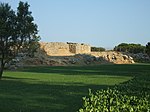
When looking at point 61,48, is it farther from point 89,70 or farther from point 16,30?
point 16,30

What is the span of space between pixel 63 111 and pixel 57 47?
56784 millimetres

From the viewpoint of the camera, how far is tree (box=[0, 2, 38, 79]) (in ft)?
73.2

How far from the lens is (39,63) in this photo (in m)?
50.4

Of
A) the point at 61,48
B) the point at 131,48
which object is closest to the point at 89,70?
the point at 61,48

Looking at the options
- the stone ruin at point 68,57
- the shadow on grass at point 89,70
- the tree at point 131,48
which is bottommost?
the shadow on grass at point 89,70

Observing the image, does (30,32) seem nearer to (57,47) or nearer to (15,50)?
(15,50)

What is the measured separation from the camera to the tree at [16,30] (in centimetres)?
2231

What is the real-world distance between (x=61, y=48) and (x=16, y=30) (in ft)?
150

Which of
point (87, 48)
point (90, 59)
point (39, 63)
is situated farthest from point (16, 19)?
point (87, 48)

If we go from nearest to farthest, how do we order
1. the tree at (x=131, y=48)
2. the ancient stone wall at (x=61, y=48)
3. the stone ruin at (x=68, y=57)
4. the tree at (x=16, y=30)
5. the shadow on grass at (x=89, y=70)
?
the tree at (x=16, y=30)
the shadow on grass at (x=89, y=70)
the stone ruin at (x=68, y=57)
the ancient stone wall at (x=61, y=48)
the tree at (x=131, y=48)

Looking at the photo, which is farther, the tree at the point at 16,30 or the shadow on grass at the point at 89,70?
the shadow on grass at the point at 89,70

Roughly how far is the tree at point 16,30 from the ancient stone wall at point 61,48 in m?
40.9

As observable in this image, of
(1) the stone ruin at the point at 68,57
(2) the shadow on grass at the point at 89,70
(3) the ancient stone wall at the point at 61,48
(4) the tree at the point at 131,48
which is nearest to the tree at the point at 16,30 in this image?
(2) the shadow on grass at the point at 89,70

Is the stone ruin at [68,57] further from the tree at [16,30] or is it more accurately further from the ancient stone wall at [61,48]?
the tree at [16,30]
